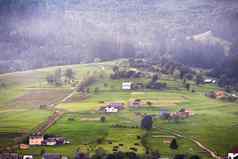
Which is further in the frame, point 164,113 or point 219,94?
point 219,94

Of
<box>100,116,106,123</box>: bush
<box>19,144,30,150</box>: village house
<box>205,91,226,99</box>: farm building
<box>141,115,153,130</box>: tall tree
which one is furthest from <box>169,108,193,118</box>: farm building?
<box>19,144,30,150</box>: village house

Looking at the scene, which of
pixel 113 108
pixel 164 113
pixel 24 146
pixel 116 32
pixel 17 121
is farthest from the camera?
pixel 116 32

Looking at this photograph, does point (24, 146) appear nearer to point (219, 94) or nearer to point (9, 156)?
point (9, 156)

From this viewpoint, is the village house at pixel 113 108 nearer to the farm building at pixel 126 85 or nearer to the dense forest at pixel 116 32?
the farm building at pixel 126 85

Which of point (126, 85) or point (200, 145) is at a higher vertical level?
point (126, 85)

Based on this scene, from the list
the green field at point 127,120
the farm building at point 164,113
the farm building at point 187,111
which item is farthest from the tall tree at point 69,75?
the farm building at point 187,111

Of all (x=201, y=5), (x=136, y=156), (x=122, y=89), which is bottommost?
(x=136, y=156)

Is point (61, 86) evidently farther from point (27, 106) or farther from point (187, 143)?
point (187, 143)

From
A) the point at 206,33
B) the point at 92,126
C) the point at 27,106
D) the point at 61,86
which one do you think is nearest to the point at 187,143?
the point at 92,126

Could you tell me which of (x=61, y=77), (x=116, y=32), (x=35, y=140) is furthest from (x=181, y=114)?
(x=116, y=32)

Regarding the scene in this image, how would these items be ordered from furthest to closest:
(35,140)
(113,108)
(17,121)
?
(113,108)
(17,121)
(35,140)
